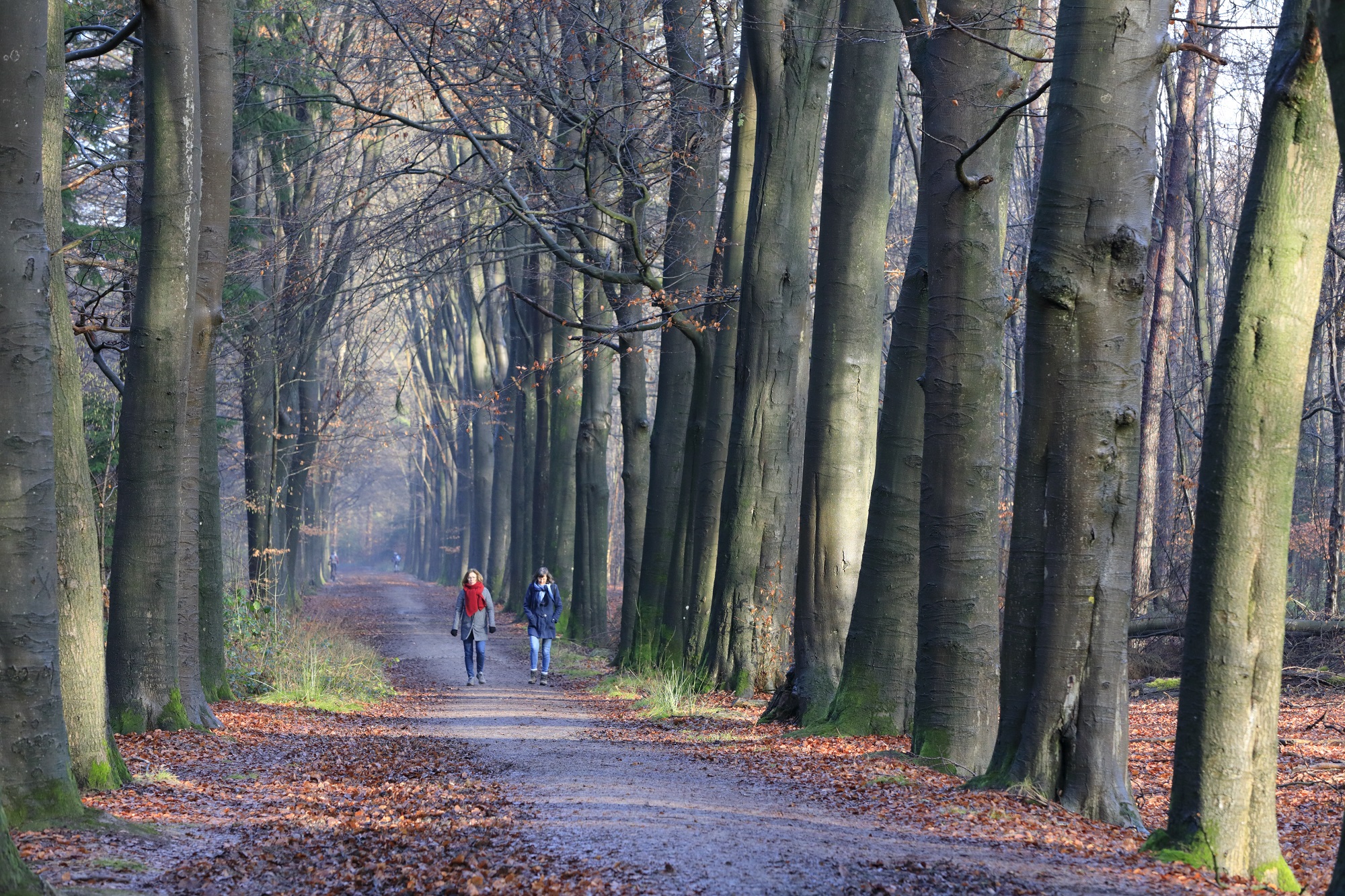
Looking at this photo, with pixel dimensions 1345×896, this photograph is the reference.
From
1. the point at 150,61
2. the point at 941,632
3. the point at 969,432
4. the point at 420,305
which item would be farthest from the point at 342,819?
the point at 420,305

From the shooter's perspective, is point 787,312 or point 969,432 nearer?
point 969,432

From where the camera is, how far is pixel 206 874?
19.8 ft

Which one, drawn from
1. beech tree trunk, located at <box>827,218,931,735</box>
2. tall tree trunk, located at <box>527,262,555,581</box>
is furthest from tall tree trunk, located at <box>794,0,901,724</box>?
tall tree trunk, located at <box>527,262,555,581</box>

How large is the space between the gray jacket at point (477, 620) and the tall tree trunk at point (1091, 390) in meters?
11.8

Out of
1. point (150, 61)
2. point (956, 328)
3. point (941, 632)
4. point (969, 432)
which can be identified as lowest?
point (941, 632)

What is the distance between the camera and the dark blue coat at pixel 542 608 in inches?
717

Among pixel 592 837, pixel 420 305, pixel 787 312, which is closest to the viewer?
pixel 592 837

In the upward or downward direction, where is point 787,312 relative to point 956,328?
upward

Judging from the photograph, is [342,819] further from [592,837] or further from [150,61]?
[150,61]

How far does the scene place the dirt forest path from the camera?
18.1 ft

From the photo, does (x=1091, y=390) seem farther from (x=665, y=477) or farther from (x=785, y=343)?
(x=665, y=477)

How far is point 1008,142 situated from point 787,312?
172 inches

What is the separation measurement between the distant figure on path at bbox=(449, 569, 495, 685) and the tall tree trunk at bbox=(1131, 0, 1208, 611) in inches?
405

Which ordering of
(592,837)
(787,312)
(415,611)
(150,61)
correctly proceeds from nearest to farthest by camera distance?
(592,837) < (150,61) < (787,312) < (415,611)
